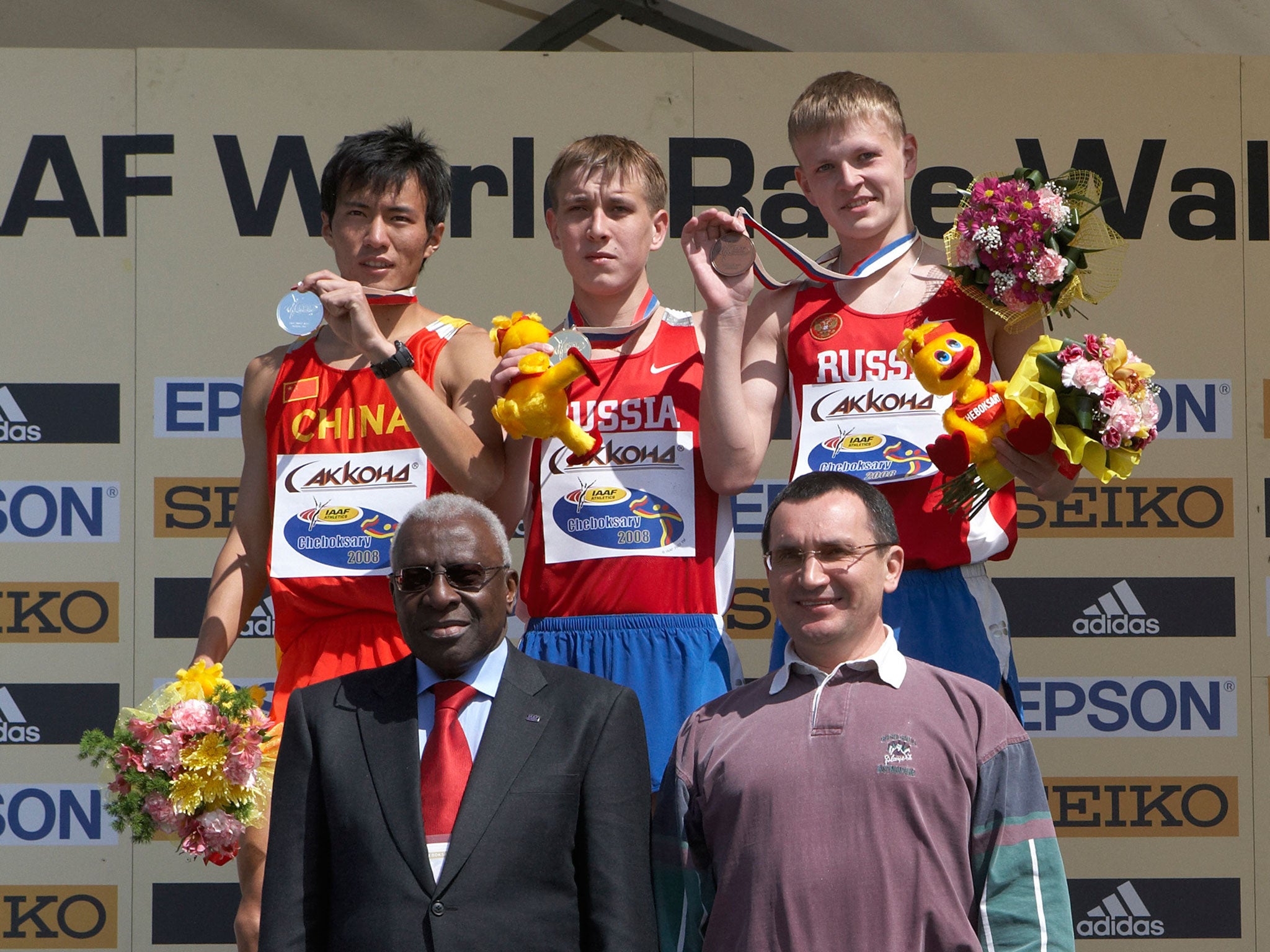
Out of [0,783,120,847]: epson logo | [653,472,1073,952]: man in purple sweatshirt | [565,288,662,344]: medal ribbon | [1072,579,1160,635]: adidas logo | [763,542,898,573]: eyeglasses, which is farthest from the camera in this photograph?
[1072,579,1160,635]: adidas logo

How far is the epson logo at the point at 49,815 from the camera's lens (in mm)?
4336

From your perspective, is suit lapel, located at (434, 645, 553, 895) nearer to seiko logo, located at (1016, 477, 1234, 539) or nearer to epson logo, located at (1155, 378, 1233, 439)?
seiko logo, located at (1016, 477, 1234, 539)

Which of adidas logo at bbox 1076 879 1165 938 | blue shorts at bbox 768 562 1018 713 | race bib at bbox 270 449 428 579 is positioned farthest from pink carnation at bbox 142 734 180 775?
adidas logo at bbox 1076 879 1165 938

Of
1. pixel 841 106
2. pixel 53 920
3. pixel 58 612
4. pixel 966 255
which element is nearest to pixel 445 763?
pixel 966 255

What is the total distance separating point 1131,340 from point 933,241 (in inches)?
27.5

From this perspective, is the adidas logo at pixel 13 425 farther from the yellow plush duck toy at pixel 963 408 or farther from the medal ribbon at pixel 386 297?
the yellow plush duck toy at pixel 963 408

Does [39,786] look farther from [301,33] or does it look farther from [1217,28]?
[1217,28]

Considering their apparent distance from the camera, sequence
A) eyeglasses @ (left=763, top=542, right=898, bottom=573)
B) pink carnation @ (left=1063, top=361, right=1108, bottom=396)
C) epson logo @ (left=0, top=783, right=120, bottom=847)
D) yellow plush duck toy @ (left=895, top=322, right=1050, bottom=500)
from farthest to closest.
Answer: epson logo @ (left=0, top=783, right=120, bottom=847) → yellow plush duck toy @ (left=895, top=322, right=1050, bottom=500) → pink carnation @ (left=1063, top=361, right=1108, bottom=396) → eyeglasses @ (left=763, top=542, right=898, bottom=573)

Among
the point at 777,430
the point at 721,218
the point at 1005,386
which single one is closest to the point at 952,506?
the point at 1005,386

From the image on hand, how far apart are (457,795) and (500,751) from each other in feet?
0.30

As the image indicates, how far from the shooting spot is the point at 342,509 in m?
2.91

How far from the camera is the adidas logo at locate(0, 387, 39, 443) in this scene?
4.37 meters

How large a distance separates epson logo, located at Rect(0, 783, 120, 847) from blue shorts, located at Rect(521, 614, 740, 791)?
2.19m

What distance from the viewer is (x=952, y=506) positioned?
8.70ft
